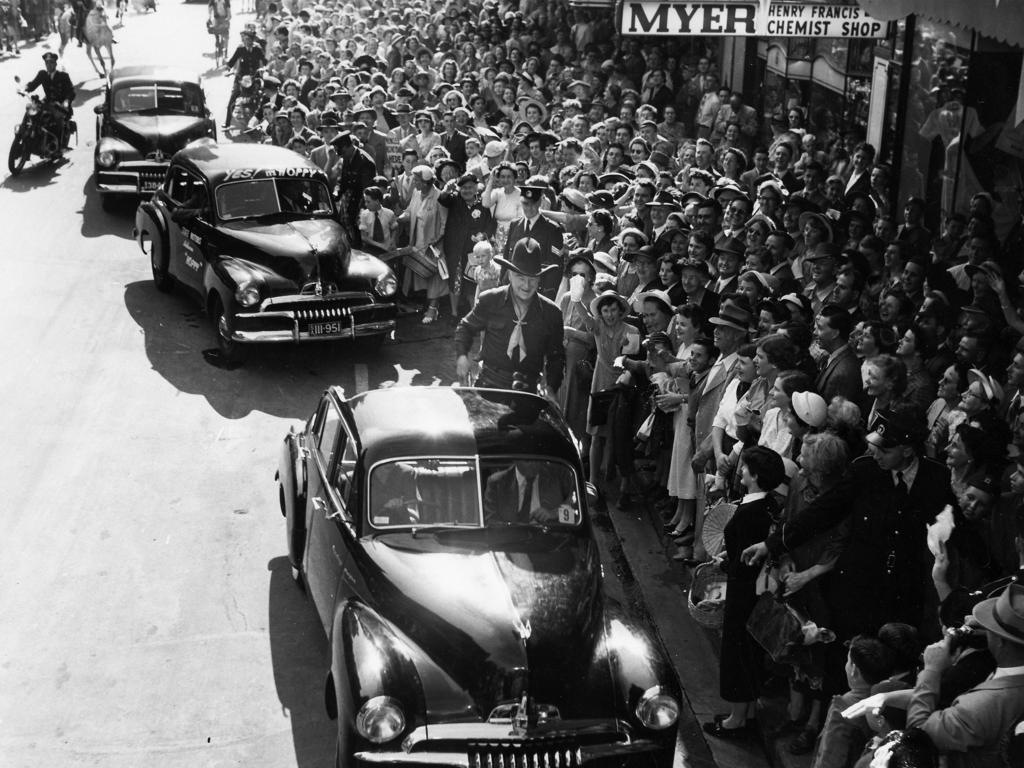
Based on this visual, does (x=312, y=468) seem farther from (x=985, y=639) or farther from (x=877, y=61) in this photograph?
(x=877, y=61)

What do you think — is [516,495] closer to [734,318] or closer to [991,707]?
[734,318]

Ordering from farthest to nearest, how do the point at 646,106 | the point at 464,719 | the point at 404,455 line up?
the point at 646,106, the point at 404,455, the point at 464,719

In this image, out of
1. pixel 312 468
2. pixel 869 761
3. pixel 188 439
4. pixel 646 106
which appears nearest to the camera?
pixel 869 761

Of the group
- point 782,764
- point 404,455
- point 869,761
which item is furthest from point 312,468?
point 869,761

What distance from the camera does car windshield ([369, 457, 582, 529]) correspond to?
23.4ft

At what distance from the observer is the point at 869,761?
5.16 metres

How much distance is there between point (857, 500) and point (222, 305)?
805 centimetres

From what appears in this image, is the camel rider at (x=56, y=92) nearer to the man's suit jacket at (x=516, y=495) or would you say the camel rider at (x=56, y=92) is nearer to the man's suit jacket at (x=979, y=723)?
the man's suit jacket at (x=516, y=495)

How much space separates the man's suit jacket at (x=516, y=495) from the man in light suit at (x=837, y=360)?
1977 mm

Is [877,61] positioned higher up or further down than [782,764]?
higher up

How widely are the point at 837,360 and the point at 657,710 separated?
308 centimetres

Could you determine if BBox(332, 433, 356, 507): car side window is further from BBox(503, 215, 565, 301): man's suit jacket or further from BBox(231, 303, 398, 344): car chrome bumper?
BBox(231, 303, 398, 344): car chrome bumper

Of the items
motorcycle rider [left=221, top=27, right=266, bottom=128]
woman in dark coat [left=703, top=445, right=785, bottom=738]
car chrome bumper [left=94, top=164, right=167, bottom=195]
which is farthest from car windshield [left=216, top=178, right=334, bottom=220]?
motorcycle rider [left=221, top=27, right=266, bottom=128]

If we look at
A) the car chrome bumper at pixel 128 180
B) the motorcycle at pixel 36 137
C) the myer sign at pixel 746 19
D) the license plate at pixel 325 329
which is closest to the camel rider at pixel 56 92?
the motorcycle at pixel 36 137
